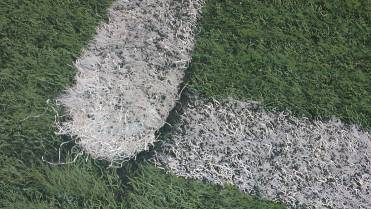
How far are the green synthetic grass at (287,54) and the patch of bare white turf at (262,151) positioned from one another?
95 mm

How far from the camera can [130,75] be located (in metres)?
2.95

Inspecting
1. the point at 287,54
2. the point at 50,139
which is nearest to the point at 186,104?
the point at 287,54

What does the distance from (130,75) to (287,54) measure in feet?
2.51

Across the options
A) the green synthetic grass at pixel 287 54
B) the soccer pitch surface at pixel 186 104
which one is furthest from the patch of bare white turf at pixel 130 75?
the green synthetic grass at pixel 287 54

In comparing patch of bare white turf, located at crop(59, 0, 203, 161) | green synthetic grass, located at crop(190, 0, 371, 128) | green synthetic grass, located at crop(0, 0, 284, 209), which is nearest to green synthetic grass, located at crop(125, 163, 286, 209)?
green synthetic grass, located at crop(0, 0, 284, 209)

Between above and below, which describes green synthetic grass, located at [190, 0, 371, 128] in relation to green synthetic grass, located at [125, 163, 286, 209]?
above

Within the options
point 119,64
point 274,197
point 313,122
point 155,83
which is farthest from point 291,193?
point 119,64

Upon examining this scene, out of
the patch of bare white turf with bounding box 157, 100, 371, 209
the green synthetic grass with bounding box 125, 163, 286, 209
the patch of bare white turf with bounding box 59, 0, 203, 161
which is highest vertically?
the patch of bare white turf with bounding box 59, 0, 203, 161

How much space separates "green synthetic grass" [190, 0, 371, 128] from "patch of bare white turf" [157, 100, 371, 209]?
3.7 inches

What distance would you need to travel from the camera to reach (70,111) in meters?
2.97

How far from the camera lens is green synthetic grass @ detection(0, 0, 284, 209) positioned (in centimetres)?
296

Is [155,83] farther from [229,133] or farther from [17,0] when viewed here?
[17,0]

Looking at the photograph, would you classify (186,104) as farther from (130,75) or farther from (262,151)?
(262,151)

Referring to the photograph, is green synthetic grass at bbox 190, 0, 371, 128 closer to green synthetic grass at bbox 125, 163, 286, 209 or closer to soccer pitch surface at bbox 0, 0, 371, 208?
soccer pitch surface at bbox 0, 0, 371, 208
